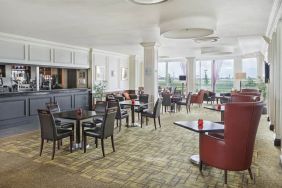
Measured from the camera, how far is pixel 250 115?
9.96 ft

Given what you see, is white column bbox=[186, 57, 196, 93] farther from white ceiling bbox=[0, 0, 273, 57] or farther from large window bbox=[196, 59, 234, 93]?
white ceiling bbox=[0, 0, 273, 57]

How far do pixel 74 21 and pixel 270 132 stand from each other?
229 inches

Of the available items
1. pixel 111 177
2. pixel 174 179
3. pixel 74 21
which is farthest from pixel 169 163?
pixel 74 21

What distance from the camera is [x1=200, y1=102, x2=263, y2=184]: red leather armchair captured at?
A: 3045mm

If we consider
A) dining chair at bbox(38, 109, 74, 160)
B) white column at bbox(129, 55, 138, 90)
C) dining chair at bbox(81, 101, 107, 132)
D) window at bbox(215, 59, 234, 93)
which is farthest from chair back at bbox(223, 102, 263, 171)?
window at bbox(215, 59, 234, 93)

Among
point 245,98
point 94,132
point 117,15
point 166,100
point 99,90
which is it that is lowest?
point 94,132

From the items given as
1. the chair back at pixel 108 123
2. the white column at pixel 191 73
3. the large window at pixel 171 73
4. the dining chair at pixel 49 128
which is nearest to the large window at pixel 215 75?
the large window at pixel 171 73

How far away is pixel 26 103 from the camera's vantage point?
743 centimetres

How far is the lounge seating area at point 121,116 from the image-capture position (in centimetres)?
336

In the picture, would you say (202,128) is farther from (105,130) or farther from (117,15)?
(117,15)

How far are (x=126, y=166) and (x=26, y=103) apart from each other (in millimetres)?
4901

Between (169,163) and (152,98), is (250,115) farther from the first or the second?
(152,98)

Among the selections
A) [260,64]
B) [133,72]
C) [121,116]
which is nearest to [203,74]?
[260,64]

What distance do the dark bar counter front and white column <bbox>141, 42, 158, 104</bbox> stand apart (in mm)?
2979
